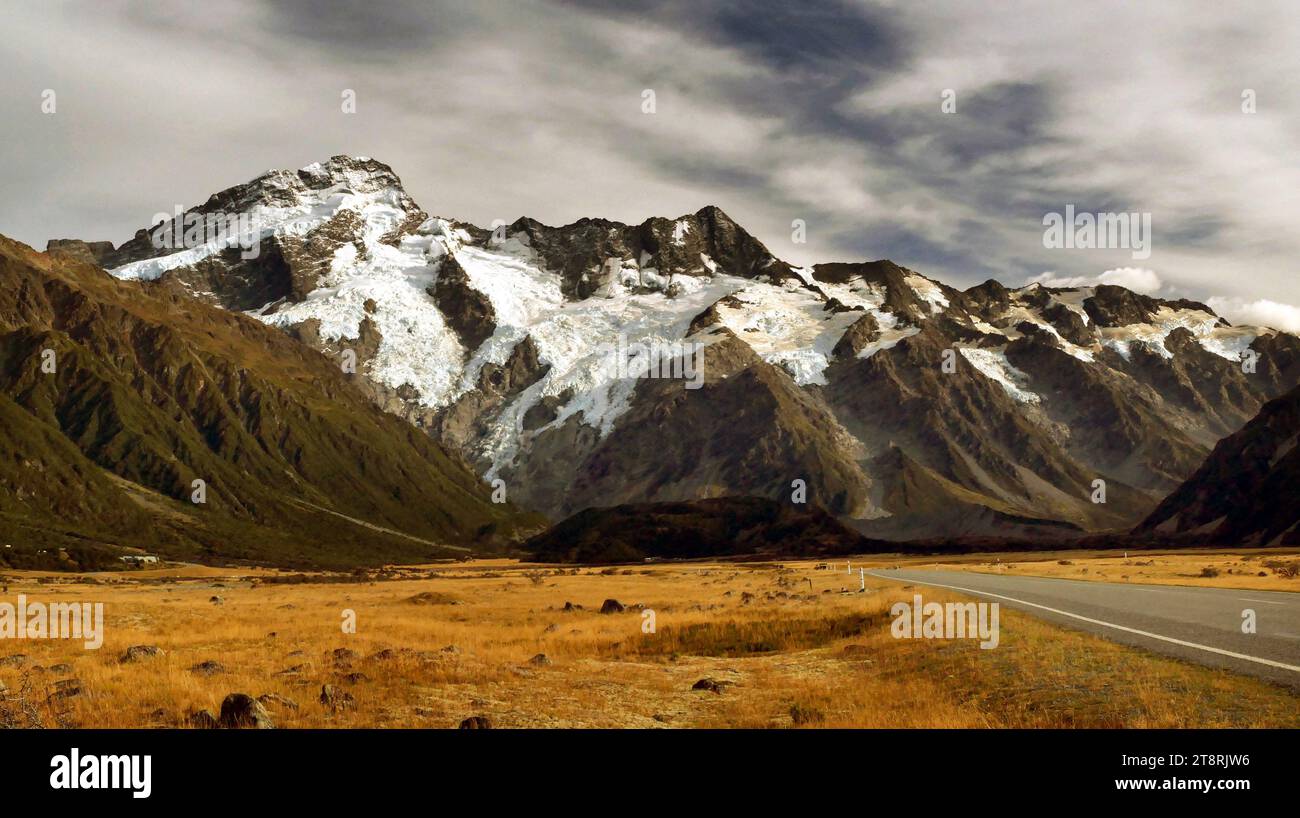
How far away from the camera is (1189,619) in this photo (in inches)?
1034

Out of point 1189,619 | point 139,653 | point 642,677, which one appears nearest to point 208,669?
point 139,653

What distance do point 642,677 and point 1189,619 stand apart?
1446 centimetres

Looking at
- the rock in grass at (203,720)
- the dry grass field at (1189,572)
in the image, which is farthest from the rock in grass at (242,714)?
the dry grass field at (1189,572)

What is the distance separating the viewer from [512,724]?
18.3 metres

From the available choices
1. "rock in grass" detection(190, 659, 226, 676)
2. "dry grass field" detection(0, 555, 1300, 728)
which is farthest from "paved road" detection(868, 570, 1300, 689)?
"rock in grass" detection(190, 659, 226, 676)

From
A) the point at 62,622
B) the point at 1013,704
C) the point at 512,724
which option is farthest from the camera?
the point at 62,622

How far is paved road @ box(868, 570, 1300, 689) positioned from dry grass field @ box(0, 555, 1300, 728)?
3.00 ft

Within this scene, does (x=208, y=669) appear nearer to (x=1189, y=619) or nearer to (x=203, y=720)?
(x=203, y=720)

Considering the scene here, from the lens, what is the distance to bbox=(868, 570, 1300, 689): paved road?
18.1 meters

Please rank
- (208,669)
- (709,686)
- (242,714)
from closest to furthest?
(242,714)
(709,686)
(208,669)

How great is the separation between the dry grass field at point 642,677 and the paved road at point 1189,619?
3.00ft
